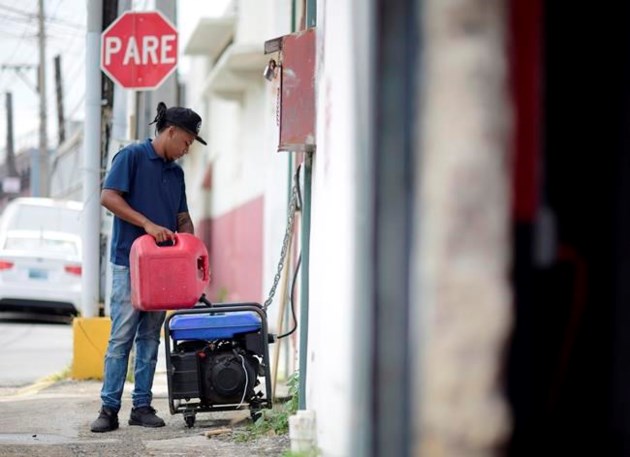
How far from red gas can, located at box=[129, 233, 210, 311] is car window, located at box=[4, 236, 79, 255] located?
11.2m

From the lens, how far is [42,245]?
1819 cm

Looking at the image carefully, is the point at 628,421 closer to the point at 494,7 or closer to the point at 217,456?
the point at 494,7

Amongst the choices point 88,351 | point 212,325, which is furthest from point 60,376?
point 212,325

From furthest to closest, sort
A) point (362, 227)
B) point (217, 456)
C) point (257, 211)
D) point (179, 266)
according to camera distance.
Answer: point (257, 211) < point (179, 266) < point (217, 456) < point (362, 227)

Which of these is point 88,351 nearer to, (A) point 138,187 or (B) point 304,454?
(A) point 138,187

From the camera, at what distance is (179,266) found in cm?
714

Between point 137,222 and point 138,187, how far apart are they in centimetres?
29

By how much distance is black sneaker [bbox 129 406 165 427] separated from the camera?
24.6 feet

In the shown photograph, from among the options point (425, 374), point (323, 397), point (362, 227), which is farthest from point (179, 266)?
point (425, 374)

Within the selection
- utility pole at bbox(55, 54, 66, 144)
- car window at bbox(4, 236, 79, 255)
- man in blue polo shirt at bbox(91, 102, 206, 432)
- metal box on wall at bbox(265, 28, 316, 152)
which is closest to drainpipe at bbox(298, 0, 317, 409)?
metal box on wall at bbox(265, 28, 316, 152)

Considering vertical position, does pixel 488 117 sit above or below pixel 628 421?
above

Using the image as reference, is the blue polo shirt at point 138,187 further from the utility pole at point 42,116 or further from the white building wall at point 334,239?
the utility pole at point 42,116

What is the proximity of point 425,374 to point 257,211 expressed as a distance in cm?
1649

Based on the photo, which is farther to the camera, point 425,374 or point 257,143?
point 257,143
